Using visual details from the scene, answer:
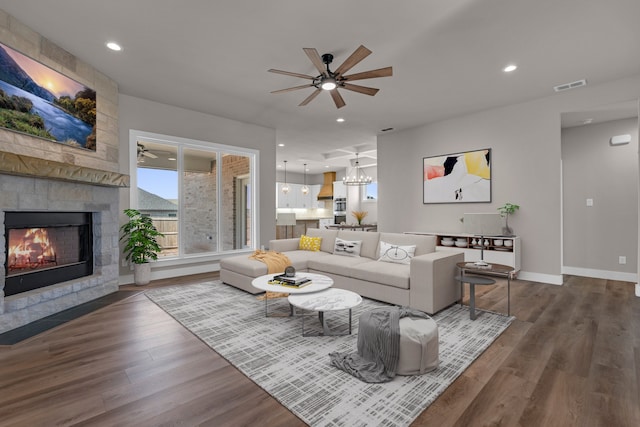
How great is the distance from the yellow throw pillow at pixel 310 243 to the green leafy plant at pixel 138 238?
2.31 meters

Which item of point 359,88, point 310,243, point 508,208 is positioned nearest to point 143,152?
point 310,243

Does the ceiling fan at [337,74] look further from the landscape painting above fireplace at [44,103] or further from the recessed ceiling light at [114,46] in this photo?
the landscape painting above fireplace at [44,103]

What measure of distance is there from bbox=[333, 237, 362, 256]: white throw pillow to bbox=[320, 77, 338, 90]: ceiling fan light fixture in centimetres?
231

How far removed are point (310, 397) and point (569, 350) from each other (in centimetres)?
222

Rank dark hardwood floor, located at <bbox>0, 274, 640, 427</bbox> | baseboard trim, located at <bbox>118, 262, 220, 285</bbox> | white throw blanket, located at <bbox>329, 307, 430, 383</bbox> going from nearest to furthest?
dark hardwood floor, located at <bbox>0, 274, 640, 427</bbox>, white throw blanket, located at <bbox>329, 307, 430, 383</bbox>, baseboard trim, located at <bbox>118, 262, 220, 285</bbox>

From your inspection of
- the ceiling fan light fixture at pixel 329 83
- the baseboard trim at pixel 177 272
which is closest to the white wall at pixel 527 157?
the ceiling fan light fixture at pixel 329 83

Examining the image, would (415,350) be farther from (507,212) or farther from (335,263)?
(507,212)

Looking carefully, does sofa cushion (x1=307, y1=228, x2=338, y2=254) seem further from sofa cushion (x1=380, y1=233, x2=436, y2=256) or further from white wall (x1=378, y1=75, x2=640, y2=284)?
white wall (x1=378, y1=75, x2=640, y2=284)

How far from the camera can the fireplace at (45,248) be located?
10.1 feet

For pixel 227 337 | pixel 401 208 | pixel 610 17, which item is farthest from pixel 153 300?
pixel 610 17

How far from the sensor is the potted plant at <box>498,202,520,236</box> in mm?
4988

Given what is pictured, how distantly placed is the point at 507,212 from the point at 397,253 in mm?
2506

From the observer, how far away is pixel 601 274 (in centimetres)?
502

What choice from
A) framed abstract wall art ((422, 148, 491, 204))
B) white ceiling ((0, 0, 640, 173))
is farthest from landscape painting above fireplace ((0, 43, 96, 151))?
framed abstract wall art ((422, 148, 491, 204))
